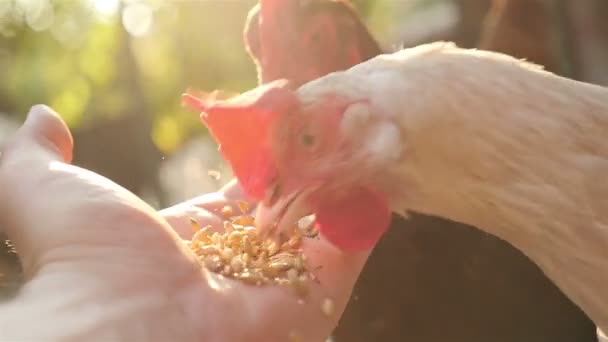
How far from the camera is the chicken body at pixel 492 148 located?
52 cm

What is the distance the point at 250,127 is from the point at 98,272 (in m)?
0.17

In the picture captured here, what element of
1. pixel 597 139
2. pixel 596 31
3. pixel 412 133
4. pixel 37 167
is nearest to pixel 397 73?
pixel 412 133

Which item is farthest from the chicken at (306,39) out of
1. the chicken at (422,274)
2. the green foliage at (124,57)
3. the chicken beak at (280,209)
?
the green foliage at (124,57)

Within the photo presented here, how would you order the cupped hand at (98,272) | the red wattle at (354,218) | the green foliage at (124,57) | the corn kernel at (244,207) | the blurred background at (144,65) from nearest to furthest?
the cupped hand at (98,272), the red wattle at (354,218), the corn kernel at (244,207), the blurred background at (144,65), the green foliage at (124,57)

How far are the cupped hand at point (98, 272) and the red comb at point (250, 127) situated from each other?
0.09 meters

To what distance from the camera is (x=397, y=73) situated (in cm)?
57

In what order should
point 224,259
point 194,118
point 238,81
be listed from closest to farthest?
point 224,259
point 238,81
point 194,118

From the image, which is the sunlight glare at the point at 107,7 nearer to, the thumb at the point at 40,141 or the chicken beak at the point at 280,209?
the thumb at the point at 40,141

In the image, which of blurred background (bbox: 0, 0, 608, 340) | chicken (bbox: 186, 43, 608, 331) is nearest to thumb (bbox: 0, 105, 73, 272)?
chicken (bbox: 186, 43, 608, 331)

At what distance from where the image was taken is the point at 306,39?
835mm

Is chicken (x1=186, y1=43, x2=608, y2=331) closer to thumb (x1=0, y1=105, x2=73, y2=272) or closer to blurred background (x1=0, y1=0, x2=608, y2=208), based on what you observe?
thumb (x1=0, y1=105, x2=73, y2=272)

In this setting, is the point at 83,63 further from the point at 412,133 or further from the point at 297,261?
the point at 412,133

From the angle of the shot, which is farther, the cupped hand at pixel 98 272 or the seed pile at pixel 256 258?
the seed pile at pixel 256 258

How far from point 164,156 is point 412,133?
40.8 inches
